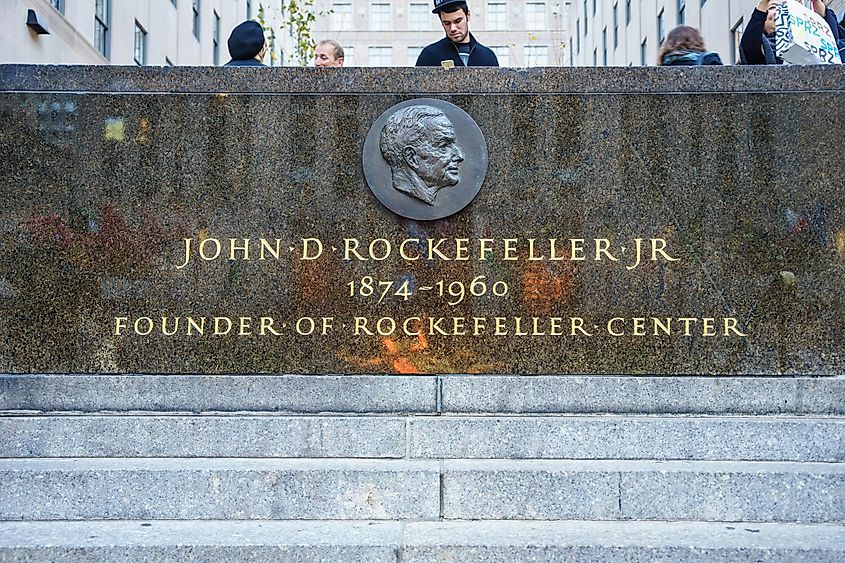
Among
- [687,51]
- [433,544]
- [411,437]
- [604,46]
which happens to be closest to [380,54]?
[604,46]

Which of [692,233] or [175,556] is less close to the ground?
[692,233]

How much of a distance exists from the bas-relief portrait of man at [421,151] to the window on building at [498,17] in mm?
57377

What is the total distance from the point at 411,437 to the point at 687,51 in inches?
127

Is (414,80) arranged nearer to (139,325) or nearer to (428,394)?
(428,394)

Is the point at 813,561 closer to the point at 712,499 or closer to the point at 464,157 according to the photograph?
the point at 712,499

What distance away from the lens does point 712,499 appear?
434 cm

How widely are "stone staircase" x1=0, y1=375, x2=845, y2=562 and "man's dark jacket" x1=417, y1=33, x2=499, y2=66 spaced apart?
7.80ft

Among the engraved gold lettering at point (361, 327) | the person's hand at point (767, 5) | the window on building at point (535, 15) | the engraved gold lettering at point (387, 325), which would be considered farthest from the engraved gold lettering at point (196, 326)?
the window on building at point (535, 15)

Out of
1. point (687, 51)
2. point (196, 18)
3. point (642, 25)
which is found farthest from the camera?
point (642, 25)

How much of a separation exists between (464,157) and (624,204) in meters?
1.04

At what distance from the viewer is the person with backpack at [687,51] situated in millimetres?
5711

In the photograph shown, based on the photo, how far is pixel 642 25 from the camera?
35375 millimetres

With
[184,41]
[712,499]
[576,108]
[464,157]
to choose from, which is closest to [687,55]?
[576,108]

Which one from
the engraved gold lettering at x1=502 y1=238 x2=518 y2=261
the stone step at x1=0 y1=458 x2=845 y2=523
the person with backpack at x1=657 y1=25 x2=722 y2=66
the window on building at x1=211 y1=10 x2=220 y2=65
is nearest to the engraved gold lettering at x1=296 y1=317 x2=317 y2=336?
the stone step at x1=0 y1=458 x2=845 y2=523
